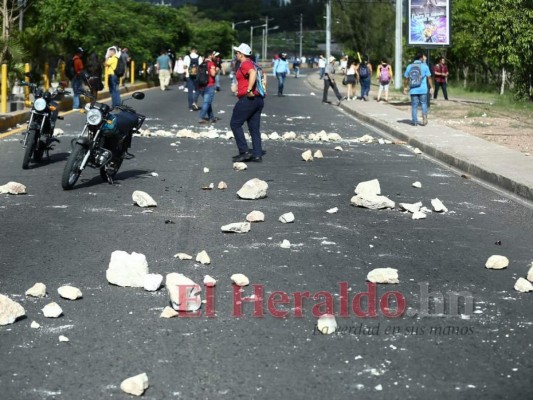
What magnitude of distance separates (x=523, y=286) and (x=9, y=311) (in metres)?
3.43

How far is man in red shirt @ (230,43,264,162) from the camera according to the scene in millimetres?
15781

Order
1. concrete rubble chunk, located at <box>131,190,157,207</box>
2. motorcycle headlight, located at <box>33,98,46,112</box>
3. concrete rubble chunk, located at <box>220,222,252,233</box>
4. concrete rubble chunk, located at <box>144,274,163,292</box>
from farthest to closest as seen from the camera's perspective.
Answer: motorcycle headlight, located at <box>33,98,46,112</box>
concrete rubble chunk, located at <box>131,190,157,207</box>
concrete rubble chunk, located at <box>220,222,252,233</box>
concrete rubble chunk, located at <box>144,274,163,292</box>

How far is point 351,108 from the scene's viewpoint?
32.9 meters

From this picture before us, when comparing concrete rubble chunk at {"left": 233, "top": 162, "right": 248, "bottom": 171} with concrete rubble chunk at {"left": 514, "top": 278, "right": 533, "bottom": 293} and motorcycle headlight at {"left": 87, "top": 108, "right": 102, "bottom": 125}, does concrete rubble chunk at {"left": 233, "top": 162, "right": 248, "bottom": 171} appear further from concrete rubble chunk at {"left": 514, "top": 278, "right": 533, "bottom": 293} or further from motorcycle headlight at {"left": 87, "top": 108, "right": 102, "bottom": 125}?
concrete rubble chunk at {"left": 514, "top": 278, "right": 533, "bottom": 293}

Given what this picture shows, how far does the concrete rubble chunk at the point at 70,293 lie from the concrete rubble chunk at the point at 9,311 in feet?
1.70

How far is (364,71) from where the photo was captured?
1544 inches

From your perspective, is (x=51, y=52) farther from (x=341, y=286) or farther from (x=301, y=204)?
(x=341, y=286)

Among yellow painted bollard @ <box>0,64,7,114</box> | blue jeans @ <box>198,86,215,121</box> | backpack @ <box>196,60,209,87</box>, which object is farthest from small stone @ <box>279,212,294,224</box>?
backpack @ <box>196,60,209,87</box>

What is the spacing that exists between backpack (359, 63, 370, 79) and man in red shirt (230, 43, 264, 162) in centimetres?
2324

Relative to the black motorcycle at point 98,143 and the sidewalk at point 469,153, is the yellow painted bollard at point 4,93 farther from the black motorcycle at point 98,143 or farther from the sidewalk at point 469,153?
the black motorcycle at point 98,143

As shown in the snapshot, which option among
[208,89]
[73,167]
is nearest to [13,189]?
[73,167]

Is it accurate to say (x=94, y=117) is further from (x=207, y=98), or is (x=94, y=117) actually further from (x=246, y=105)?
(x=207, y=98)

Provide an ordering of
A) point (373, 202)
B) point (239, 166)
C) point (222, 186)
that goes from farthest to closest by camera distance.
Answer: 1. point (239, 166)
2. point (222, 186)
3. point (373, 202)

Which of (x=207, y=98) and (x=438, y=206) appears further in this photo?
(x=207, y=98)
